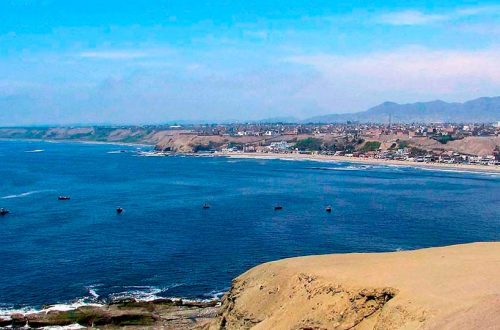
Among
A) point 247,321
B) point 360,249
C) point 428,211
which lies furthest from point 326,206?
point 247,321

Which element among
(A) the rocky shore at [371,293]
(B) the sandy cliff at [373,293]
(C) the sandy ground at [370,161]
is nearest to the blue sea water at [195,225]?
(A) the rocky shore at [371,293]

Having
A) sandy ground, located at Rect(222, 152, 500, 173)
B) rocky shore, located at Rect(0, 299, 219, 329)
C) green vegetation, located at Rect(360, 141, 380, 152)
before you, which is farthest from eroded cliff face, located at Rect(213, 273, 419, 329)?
green vegetation, located at Rect(360, 141, 380, 152)

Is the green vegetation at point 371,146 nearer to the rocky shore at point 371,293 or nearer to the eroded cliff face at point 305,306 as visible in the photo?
the rocky shore at point 371,293

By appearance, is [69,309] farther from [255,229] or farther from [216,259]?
[255,229]

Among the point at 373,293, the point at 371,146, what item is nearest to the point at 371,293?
the point at 373,293

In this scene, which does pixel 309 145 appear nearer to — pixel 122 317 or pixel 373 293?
pixel 122 317

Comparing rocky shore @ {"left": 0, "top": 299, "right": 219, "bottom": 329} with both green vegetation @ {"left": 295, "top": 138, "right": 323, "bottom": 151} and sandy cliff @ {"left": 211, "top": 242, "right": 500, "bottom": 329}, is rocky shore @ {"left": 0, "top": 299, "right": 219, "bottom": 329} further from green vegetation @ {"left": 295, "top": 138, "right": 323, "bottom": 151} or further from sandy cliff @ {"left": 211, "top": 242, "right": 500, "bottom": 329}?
green vegetation @ {"left": 295, "top": 138, "right": 323, "bottom": 151}
